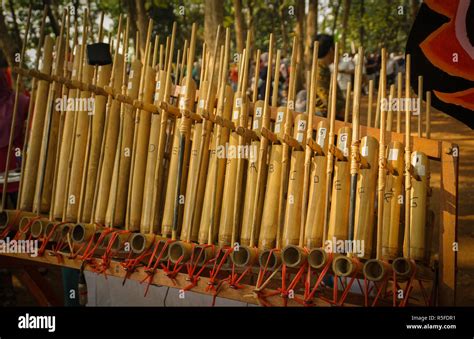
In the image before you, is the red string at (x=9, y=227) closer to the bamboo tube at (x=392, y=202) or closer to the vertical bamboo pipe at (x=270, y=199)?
the vertical bamboo pipe at (x=270, y=199)

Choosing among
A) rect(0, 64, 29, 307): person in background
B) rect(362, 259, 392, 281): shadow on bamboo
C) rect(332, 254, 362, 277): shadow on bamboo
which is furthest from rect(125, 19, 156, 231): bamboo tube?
rect(0, 64, 29, 307): person in background

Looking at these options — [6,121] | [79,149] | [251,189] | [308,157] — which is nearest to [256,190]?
[251,189]

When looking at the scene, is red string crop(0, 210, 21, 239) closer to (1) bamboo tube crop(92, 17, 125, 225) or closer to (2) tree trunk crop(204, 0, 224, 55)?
(1) bamboo tube crop(92, 17, 125, 225)

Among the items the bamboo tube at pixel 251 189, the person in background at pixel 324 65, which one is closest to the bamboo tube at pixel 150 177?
the bamboo tube at pixel 251 189

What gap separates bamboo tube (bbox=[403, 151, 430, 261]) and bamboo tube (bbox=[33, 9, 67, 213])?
2.10 metres

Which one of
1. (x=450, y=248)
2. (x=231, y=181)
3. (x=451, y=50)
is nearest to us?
(x=450, y=248)

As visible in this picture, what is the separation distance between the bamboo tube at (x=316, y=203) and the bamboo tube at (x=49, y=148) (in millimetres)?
1620

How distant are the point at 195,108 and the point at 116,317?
1.28 m

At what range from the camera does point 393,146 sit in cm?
358

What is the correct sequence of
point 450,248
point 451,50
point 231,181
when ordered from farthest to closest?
point 451,50
point 231,181
point 450,248

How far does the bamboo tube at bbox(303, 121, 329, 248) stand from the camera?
11.8 feet

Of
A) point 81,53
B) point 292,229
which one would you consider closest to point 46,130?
point 81,53

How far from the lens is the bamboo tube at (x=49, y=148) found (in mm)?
4297

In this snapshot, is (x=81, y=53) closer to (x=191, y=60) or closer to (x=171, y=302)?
(x=191, y=60)
